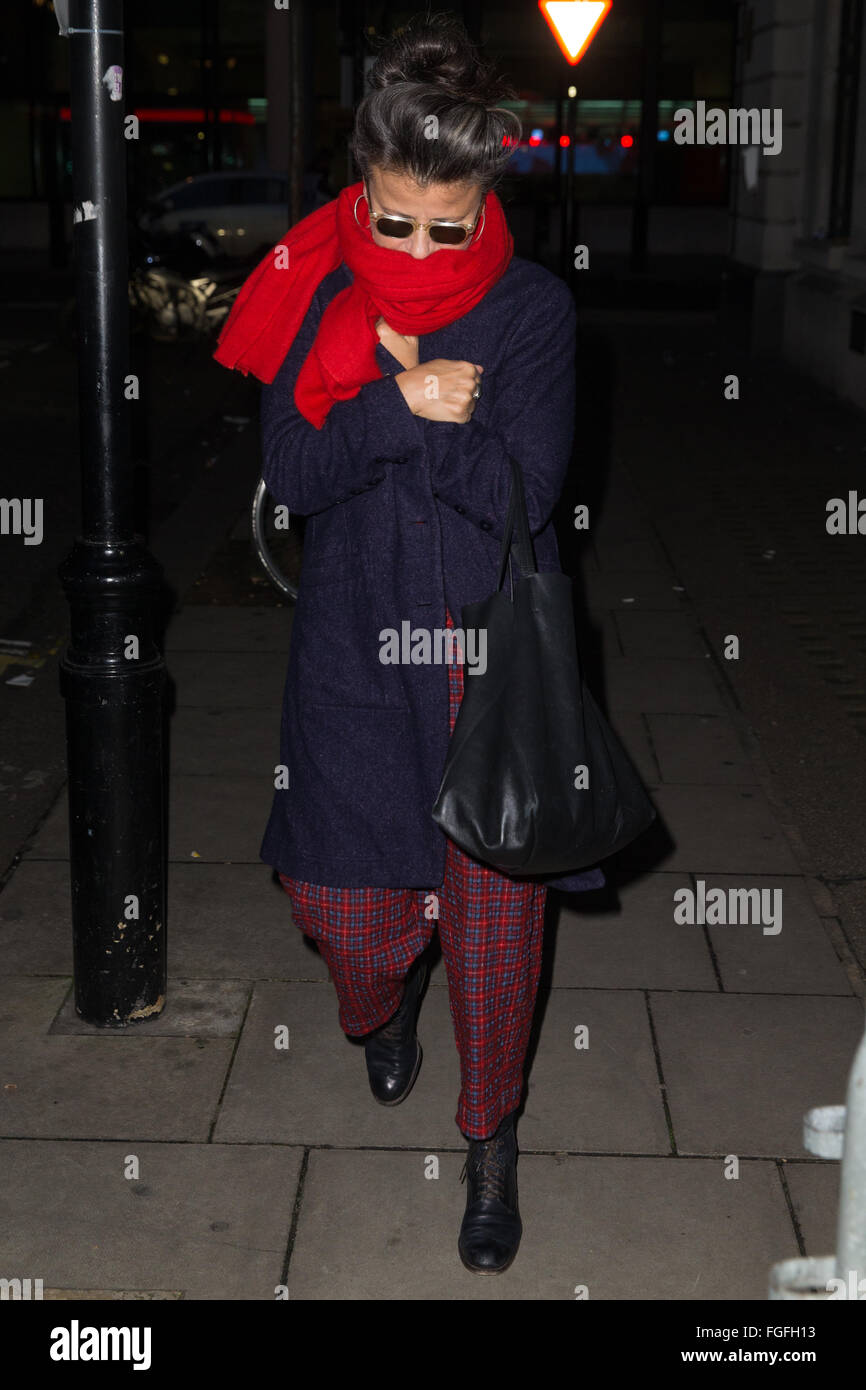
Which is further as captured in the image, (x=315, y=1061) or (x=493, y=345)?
(x=315, y=1061)

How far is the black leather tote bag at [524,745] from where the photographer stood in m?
2.61

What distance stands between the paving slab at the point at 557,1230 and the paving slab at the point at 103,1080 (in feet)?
1.10

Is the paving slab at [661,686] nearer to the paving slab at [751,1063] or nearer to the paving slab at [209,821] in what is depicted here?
the paving slab at [209,821]

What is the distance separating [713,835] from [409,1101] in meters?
1.77

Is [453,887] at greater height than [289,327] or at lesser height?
lesser

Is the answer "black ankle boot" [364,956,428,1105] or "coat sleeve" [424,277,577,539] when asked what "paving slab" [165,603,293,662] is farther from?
"coat sleeve" [424,277,577,539]

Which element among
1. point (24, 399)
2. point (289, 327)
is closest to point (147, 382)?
point (24, 399)

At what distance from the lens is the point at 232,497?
1009 cm

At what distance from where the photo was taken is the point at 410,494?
2811 mm

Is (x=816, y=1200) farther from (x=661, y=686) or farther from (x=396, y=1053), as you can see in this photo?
(x=661, y=686)

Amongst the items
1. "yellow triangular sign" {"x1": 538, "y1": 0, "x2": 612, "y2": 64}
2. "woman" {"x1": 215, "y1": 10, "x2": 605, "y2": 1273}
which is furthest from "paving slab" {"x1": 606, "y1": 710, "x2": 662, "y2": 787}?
"yellow triangular sign" {"x1": 538, "y1": 0, "x2": 612, "y2": 64}
